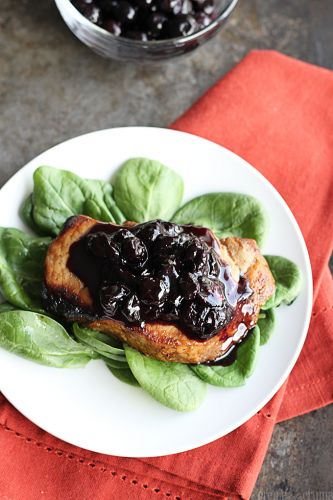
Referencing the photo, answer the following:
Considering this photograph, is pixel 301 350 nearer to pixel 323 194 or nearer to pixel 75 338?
pixel 323 194

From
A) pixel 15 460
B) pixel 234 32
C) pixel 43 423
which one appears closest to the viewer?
pixel 43 423

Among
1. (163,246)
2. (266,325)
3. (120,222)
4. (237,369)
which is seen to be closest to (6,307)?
(120,222)

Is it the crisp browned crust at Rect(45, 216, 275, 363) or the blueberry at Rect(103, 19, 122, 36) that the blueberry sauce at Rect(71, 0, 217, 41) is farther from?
the crisp browned crust at Rect(45, 216, 275, 363)

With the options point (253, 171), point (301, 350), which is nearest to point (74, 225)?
point (253, 171)

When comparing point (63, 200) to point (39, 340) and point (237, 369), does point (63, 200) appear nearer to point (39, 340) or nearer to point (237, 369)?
point (39, 340)

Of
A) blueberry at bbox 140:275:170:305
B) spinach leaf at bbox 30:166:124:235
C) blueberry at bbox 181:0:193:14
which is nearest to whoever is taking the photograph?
blueberry at bbox 140:275:170:305

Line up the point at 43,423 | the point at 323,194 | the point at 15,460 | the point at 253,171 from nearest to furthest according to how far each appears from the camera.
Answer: the point at 43,423
the point at 15,460
the point at 253,171
the point at 323,194

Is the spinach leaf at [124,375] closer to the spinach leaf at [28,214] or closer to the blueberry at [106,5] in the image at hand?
the spinach leaf at [28,214]

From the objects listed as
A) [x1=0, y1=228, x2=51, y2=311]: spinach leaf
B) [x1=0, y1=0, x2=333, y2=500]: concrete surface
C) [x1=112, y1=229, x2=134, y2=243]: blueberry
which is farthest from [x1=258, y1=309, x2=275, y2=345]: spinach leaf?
[x1=0, y1=0, x2=333, y2=500]: concrete surface
